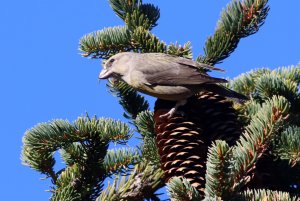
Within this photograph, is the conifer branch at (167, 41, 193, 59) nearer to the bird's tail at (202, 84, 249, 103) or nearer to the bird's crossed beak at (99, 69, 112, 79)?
the bird's tail at (202, 84, 249, 103)

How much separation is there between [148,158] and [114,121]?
0.31 metres

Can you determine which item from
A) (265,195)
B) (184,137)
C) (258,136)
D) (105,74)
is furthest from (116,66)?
(265,195)

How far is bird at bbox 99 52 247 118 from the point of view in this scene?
420 centimetres

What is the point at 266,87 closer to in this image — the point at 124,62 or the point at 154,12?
the point at 154,12

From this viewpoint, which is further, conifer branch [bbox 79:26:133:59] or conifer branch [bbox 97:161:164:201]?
conifer branch [bbox 79:26:133:59]

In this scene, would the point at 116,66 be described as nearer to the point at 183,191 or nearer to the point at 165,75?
the point at 165,75

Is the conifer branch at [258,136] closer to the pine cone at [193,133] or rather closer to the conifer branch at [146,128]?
the pine cone at [193,133]

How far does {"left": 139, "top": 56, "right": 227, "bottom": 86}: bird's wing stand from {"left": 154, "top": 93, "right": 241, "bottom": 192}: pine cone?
1.05 feet

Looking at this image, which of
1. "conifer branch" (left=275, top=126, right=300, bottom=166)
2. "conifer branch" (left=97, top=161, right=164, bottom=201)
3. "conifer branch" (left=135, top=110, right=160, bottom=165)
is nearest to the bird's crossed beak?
"conifer branch" (left=135, top=110, right=160, bottom=165)

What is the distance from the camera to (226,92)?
4129mm

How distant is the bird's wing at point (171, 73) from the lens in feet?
14.3

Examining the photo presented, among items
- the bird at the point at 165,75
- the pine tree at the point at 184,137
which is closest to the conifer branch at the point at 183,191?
the pine tree at the point at 184,137

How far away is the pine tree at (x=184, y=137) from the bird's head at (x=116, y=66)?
0.24 feet

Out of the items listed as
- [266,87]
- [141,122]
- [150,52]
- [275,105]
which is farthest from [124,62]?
[275,105]
